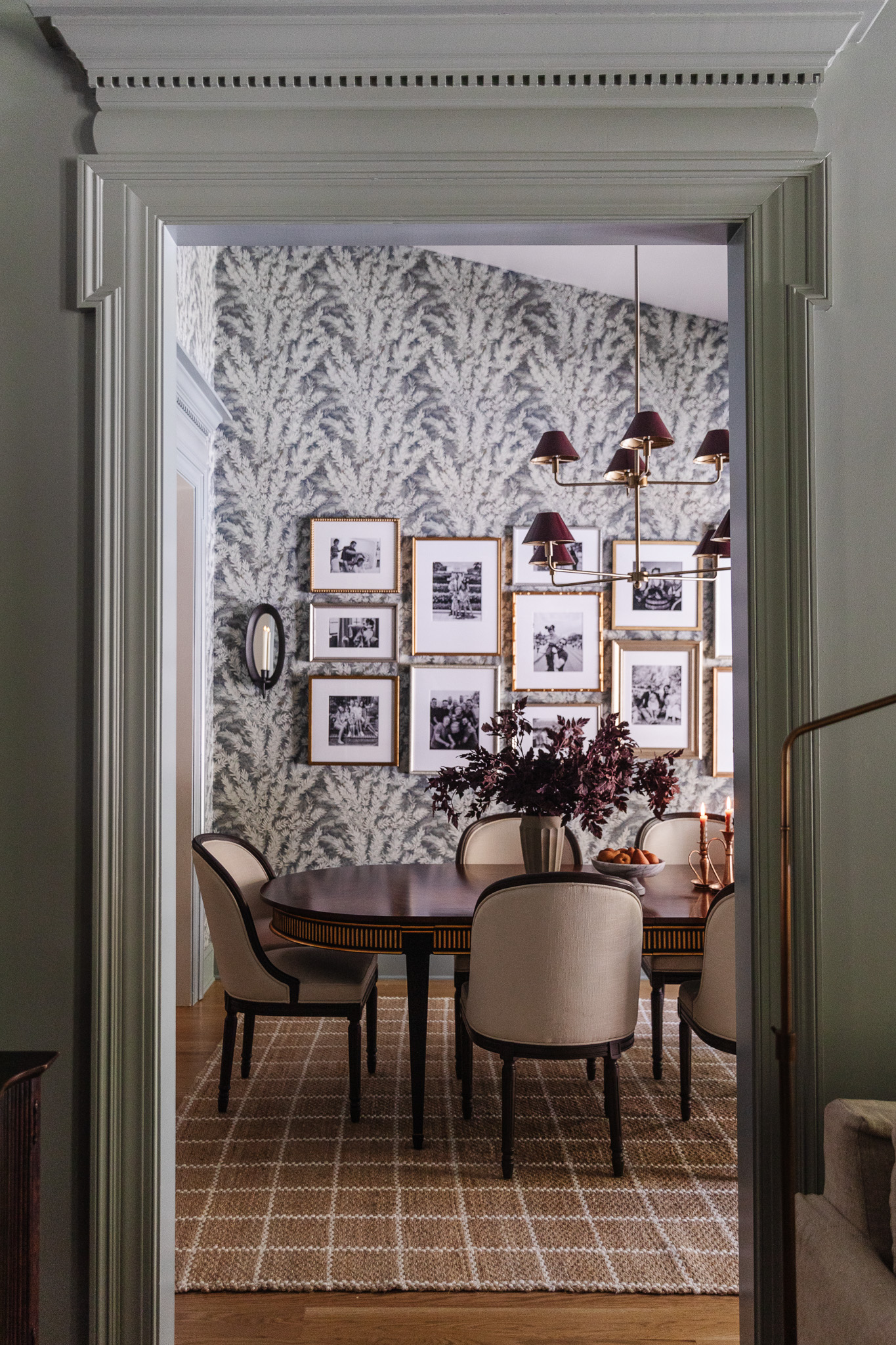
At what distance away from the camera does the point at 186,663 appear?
14.7 ft

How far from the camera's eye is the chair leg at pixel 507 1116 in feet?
8.89

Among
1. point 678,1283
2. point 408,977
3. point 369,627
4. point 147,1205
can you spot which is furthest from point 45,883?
point 369,627

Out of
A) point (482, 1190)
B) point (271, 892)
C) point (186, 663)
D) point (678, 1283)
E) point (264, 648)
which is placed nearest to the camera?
point (678, 1283)

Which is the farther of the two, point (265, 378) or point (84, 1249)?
point (265, 378)

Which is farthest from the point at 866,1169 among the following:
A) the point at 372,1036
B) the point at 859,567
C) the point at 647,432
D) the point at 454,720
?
the point at 454,720

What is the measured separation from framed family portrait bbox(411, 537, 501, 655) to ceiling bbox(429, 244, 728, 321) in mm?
1466

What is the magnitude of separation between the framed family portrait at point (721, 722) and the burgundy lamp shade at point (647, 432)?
83.4 inches

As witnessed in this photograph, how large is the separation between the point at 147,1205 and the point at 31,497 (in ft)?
4.34

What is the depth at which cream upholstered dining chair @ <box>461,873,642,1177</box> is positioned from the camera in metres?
2.55

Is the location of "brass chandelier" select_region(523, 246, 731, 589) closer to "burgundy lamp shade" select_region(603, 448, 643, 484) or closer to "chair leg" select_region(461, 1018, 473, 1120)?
"burgundy lamp shade" select_region(603, 448, 643, 484)

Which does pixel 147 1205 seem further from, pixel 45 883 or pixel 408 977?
pixel 408 977

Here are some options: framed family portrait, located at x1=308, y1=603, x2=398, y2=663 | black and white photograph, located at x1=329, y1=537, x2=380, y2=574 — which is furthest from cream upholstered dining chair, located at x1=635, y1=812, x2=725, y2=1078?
black and white photograph, located at x1=329, y1=537, x2=380, y2=574

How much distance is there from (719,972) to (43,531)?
2223 mm

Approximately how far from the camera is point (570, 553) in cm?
496
